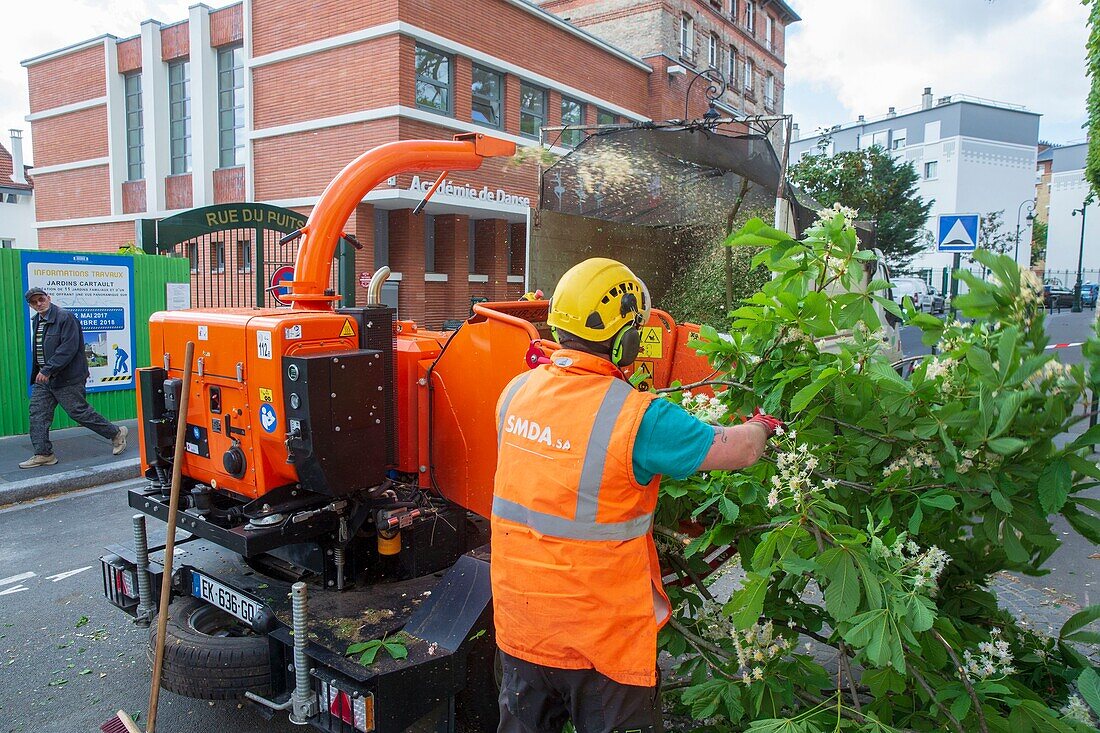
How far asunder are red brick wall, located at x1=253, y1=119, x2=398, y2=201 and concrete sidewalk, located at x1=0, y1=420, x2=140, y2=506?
35.4ft

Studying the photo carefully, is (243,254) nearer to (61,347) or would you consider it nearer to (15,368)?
(15,368)

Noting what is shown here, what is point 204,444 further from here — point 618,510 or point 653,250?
point 653,250

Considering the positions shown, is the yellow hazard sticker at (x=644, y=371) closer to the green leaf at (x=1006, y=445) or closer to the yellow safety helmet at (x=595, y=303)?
the yellow safety helmet at (x=595, y=303)

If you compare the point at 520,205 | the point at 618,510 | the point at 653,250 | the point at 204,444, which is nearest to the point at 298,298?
the point at 204,444

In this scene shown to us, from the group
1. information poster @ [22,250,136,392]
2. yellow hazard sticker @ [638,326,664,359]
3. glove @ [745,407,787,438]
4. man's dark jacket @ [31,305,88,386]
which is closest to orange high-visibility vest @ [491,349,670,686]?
glove @ [745,407,787,438]

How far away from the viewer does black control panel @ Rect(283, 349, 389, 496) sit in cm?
291

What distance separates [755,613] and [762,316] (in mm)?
1060

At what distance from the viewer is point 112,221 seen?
24.6 m

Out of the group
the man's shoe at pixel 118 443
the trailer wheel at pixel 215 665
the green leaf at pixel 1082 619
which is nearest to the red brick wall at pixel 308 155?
the man's shoe at pixel 118 443

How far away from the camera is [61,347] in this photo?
25.6 feet

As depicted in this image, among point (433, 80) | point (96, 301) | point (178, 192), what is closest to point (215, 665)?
point (96, 301)

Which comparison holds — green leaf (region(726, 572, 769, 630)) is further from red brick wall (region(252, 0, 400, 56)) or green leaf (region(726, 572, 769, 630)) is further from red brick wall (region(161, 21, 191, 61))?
red brick wall (region(161, 21, 191, 61))

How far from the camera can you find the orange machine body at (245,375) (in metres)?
3.01

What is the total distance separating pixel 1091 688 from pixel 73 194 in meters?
30.7
